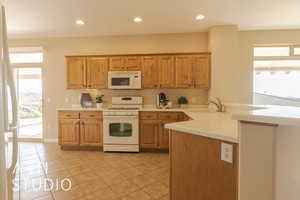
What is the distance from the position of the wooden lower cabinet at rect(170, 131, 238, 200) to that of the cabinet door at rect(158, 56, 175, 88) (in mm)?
2559

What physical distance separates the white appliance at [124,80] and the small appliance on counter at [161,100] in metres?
0.56

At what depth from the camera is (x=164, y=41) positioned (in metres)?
4.66

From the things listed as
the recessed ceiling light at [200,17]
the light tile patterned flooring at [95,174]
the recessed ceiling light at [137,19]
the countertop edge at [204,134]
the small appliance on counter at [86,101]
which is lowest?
the light tile patterned flooring at [95,174]

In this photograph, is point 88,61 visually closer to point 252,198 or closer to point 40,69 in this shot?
point 40,69

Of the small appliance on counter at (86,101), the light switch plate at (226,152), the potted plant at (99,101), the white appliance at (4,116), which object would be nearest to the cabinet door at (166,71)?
the potted plant at (99,101)

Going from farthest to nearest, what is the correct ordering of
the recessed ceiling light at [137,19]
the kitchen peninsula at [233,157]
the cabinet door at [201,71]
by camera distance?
the cabinet door at [201,71] → the recessed ceiling light at [137,19] → the kitchen peninsula at [233,157]

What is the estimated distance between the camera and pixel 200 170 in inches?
62.1

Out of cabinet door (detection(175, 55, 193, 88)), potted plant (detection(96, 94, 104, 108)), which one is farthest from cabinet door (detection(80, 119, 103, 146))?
cabinet door (detection(175, 55, 193, 88))

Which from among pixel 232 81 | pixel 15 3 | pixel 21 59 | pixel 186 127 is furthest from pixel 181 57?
pixel 21 59

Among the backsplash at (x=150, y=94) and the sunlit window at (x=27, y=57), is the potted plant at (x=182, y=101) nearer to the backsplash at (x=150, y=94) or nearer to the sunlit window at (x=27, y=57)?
the backsplash at (x=150, y=94)

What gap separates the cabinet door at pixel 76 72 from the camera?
14.5 ft

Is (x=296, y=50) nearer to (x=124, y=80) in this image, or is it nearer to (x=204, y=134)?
(x=124, y=80)

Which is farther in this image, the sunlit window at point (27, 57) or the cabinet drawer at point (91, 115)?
the sunlit window at point (27, 57)

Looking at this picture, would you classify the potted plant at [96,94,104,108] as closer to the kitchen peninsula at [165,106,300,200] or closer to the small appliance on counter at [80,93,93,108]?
the small appliance on counter at [80,93,93,108]
